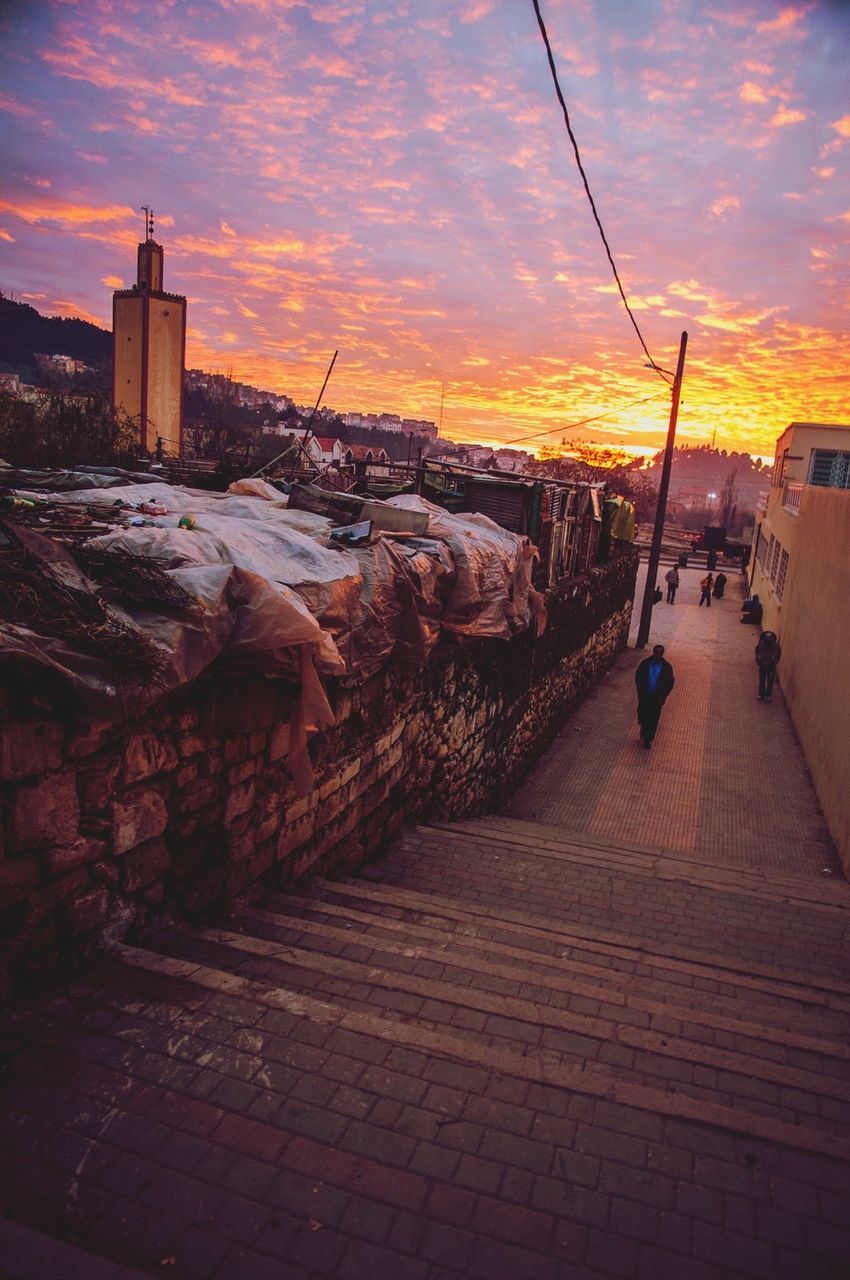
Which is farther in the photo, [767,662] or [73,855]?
[767,662]

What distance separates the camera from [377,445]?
7344cm

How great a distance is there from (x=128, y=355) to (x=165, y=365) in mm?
1719

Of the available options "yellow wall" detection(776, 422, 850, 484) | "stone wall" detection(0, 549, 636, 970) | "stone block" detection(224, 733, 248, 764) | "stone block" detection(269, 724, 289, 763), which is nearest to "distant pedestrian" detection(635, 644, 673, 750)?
"stone wall" detection(0, 549, 636, 970)

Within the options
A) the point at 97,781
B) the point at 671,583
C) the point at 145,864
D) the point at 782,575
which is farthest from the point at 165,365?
the point at 97,781

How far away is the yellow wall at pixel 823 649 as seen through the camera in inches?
359

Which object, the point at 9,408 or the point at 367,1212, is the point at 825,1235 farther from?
the point at 9,408

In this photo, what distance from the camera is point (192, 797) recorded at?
3.71 meters

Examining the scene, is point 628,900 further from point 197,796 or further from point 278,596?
point 278,596

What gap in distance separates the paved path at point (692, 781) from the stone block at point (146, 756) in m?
5.84

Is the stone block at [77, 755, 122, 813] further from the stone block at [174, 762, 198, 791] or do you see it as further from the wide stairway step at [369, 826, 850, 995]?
the wide stairway step at [369, 826, 850, 995]

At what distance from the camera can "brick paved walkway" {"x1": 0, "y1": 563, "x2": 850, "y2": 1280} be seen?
206 centimetres

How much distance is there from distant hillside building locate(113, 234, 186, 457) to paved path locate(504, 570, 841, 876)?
28571 mm

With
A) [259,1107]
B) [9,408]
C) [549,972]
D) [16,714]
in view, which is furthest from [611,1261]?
[9,408]

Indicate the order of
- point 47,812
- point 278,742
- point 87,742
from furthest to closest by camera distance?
point 278,742, point 87,742, point 47,812
